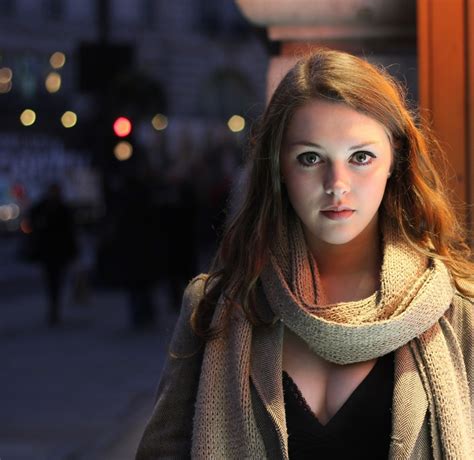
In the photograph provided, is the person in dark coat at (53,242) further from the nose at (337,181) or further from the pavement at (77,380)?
the nose at (337,181)

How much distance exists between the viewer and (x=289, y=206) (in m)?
2.40

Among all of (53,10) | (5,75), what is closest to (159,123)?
(5,75)

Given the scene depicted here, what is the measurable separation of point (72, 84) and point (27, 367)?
35.6 metres

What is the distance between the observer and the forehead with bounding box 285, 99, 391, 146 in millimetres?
2188

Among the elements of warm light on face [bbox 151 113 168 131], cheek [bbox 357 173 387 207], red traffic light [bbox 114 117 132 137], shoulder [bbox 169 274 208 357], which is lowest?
shoulder [bbox 169 274 208 357]

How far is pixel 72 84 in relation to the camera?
4588 cm

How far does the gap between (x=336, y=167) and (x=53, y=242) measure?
12928mm

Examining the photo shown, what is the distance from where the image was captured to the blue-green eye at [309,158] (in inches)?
87.4

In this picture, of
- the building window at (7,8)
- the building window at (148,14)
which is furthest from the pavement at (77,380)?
the building window at (148,14)

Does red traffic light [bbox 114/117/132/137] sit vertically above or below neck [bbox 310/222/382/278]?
above

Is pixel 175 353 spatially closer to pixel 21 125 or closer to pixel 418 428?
pixel 418 428

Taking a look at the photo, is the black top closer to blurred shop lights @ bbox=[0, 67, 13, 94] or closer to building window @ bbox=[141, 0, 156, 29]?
blurred shop lights @ bbox=[0, 67, 13, 94]

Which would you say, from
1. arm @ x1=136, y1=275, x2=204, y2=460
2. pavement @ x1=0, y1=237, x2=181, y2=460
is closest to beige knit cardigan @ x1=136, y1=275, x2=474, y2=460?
arm @ x1=136, y1=275, x2=204, y2=460

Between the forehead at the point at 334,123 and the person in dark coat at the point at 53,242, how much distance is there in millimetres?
12712
